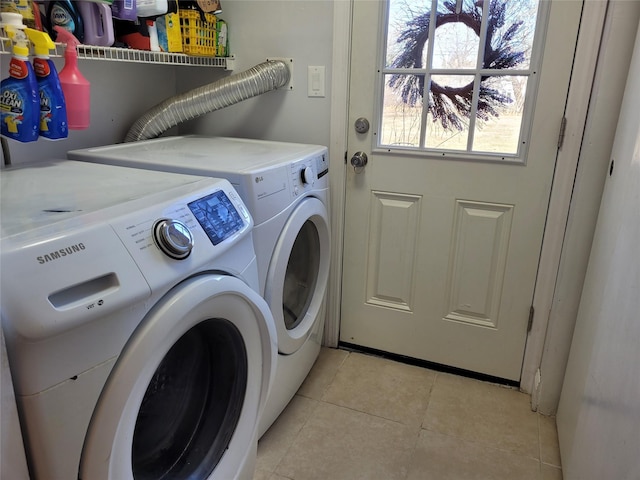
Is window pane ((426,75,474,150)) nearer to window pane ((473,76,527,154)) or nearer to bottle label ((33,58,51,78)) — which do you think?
window pane ((473,76,527,154))

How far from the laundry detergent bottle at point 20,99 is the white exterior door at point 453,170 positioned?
1.05m

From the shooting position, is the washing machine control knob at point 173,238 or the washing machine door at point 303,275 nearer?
the washing machine control knob at point 173,238

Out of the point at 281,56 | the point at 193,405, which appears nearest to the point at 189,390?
the point at 193,405

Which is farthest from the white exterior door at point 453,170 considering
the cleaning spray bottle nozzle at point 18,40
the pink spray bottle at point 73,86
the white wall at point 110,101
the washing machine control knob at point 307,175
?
the cleaning spray bottle nozzle at point 18,40

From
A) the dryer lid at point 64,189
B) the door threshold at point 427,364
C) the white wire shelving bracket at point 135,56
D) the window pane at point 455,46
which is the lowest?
the door threshold at point 427,364

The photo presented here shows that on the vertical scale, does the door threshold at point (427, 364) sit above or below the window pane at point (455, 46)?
below

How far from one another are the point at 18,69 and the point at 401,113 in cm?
119

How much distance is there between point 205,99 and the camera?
173 cm

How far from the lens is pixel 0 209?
2.68 ft

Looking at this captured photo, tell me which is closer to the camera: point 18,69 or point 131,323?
point 131,323

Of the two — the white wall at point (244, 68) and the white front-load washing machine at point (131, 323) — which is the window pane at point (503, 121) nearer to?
the white wall at point (244, 68)

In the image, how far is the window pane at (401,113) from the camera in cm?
170

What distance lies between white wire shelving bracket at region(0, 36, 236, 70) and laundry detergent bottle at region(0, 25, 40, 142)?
0.14 ft

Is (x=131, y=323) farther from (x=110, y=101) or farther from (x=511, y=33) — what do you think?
(x=511, y=33)
